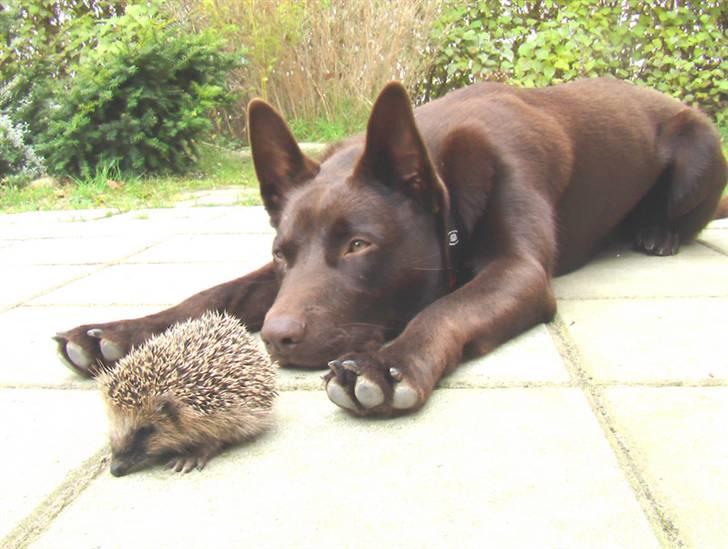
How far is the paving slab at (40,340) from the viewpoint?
2.34 m

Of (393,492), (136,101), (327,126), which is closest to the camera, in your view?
(393,492)

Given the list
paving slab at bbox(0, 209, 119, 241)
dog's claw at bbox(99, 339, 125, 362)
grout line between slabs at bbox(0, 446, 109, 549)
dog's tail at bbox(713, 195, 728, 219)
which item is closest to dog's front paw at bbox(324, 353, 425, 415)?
grout line between slabs at bbox(0, 446, 109, 549)

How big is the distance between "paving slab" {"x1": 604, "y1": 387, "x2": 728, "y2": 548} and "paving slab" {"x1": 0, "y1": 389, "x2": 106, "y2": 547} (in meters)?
1.34

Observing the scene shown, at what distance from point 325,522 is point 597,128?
9.07 feet

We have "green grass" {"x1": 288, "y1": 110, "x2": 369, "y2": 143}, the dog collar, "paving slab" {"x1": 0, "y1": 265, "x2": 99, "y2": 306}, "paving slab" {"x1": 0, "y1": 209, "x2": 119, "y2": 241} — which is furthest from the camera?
"green grass" {"x1": 288, "y1": 110, "x2": 369, "y2": 143}

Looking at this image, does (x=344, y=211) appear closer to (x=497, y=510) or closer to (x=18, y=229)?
(x=497, y=510)

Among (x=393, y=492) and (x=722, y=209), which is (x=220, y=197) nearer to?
(x=722, y=209)

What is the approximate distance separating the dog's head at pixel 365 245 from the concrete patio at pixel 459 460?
0.20 meters

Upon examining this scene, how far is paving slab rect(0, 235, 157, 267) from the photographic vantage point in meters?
4.36

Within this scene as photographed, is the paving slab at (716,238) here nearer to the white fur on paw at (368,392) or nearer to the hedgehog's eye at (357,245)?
the hedgehog's eye at (357,245)

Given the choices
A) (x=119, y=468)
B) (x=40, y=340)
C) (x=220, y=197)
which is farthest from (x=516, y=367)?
(x=220, y=197)

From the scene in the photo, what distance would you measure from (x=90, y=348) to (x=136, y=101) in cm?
618

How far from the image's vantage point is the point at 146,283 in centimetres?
358

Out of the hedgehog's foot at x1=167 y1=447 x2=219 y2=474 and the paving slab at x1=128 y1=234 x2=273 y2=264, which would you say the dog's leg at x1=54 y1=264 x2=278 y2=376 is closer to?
the hedgehog's foot at x1=167 y1=447 x2=219 y2=474
